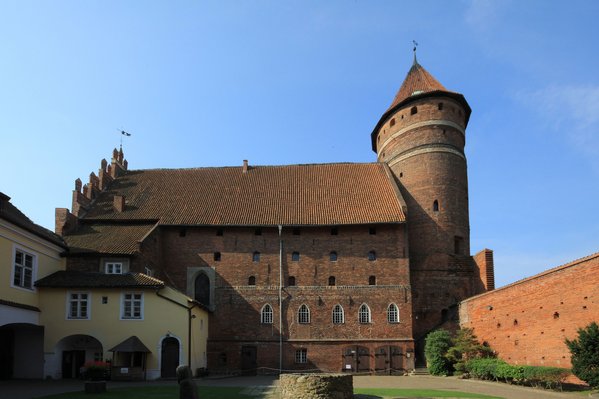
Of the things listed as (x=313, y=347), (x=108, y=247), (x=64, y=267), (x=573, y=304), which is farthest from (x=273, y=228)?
(x=573, y=304)

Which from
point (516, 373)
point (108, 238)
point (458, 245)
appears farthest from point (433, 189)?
point (108, 238)

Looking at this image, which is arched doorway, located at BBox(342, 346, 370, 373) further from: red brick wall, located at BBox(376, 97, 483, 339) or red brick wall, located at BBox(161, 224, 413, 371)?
red brick wall, located at BBox(376, 97, 483, 339)

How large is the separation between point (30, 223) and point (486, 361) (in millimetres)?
25072

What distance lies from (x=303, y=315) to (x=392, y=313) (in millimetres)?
5701

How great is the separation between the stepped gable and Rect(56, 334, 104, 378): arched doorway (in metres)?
9.32

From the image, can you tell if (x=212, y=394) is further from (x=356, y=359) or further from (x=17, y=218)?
(x=356, y=359)

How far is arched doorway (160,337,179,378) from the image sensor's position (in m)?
27.9

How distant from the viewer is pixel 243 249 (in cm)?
3534

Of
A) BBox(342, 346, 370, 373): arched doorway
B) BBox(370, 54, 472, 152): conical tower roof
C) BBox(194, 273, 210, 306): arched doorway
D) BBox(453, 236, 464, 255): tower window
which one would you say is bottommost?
BBox(342, 346, 370, 373): arched doorway

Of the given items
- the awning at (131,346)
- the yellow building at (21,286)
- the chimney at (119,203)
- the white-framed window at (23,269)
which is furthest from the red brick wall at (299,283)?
the white-framed window at (23,269)

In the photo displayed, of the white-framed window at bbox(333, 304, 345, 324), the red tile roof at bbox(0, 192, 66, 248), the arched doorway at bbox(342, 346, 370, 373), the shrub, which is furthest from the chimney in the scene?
the shrub

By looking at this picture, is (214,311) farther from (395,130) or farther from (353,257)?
(395,130)

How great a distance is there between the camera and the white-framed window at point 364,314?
110 ft

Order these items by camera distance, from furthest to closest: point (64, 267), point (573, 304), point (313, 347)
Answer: point (313, 347) → point (64, 267) → point (573, 304)
